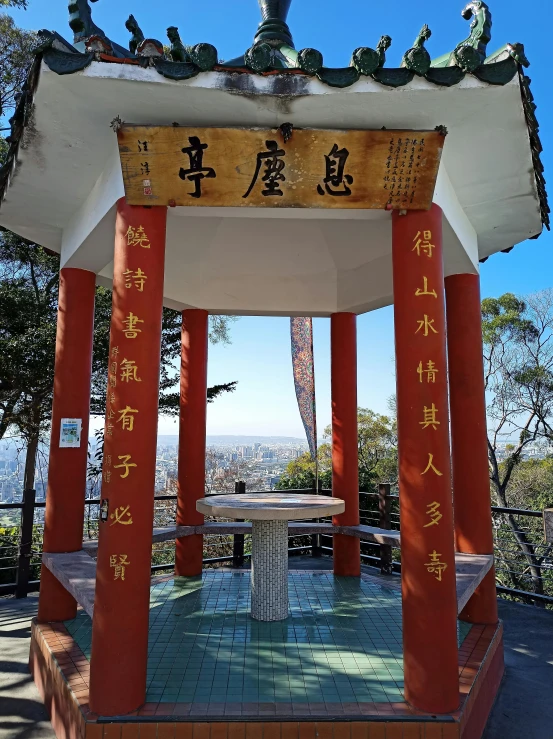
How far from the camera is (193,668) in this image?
3898 mm

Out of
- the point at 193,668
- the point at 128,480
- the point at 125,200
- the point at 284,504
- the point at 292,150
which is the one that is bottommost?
the point at 193,668

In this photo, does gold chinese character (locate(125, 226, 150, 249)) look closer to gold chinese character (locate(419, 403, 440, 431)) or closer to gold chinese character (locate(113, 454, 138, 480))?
gold chinese character (locate(113, 454, 138, 480))

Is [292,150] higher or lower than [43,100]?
lower

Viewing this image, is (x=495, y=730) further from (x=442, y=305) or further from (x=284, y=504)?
(x=442, y=305)

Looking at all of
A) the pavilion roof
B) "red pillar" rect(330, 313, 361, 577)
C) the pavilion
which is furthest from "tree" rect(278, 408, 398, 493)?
the pavilion roof

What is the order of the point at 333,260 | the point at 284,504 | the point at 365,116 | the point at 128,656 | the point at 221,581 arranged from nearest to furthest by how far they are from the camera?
the point at 128,656, the point at 365,116, the point at 284,504, the point at 333,260, the point at 221,581

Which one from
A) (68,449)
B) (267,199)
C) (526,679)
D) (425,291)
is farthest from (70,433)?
(526,679)

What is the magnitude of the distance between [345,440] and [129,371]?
13.9 feet

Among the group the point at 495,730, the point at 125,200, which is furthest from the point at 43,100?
the point at 495,730

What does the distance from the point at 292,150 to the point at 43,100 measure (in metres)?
1.72

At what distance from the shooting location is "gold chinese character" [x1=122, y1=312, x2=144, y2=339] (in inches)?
139

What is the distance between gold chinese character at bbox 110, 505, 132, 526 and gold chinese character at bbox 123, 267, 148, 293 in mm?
1495

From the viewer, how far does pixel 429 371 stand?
3.53m

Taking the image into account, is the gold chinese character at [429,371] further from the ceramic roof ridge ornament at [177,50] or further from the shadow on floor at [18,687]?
the shadow on floor at [18,687]
